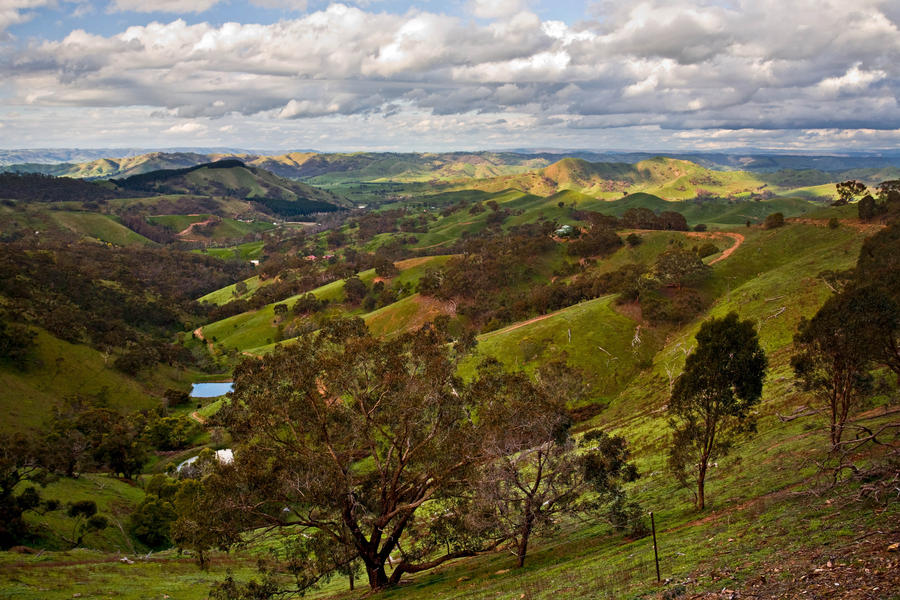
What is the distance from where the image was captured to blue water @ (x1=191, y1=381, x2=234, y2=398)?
117 metres

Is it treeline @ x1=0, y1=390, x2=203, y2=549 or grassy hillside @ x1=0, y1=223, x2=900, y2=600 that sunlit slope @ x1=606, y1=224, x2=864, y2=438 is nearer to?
grassy hillside @ x1=0, y1=223, x2=900, y2=600

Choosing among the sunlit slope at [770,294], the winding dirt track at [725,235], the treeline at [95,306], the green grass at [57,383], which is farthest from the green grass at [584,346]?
the treeline at [95,306]

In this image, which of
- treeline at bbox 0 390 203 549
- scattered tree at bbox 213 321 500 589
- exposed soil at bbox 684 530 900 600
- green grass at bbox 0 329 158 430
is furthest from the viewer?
green grass at bbox 0 329 158 430

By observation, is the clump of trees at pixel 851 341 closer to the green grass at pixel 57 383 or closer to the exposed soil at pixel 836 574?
the exposed soil at pixel 836 574

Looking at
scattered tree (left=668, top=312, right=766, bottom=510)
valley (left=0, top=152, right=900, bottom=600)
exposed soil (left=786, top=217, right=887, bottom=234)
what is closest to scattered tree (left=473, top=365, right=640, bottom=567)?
valley (left=0, top=152, right=900, bottom=600)

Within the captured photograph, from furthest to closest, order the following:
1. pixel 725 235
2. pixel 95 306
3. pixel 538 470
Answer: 1. pixel 95 306
2. pixel 725 235
3. pixel 538 470

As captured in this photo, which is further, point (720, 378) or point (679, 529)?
point (720, 378)

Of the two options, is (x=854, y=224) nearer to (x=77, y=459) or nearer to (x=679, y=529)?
(x=679, y=529)

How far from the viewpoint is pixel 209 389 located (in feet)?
395

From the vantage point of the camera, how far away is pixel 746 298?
75.0m

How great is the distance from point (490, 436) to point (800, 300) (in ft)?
188

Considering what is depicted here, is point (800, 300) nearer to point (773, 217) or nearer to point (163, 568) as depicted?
point (773, 217)

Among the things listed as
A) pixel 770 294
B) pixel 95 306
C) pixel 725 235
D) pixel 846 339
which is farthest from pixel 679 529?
pixel 95 306

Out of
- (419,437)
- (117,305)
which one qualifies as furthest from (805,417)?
(117,305)
